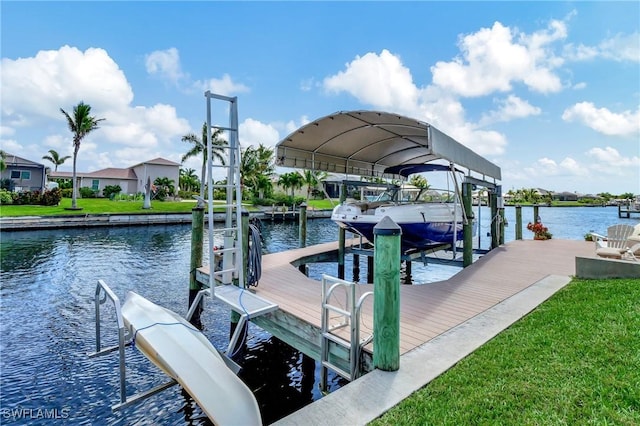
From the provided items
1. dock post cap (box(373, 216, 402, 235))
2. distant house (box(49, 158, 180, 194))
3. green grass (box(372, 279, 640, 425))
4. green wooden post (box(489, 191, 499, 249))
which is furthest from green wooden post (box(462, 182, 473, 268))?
distant house (box(49, 158, 180, 194))

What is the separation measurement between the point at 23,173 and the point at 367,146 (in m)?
43.3

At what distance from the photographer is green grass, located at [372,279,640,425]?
2.43 meters

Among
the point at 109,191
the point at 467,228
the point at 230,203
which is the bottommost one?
the point at 467,228

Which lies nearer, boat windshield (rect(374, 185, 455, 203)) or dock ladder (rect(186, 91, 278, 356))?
dock ladder (rect(186, 91, 278, 356))

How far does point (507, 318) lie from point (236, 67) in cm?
1039

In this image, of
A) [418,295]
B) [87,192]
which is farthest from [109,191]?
[418,295]

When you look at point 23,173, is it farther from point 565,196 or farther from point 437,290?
point 565,196

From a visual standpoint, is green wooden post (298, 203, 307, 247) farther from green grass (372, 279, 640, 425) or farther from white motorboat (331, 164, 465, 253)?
green grass (372, 279, 640, 425)

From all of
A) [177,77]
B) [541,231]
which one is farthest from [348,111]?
[541,231]

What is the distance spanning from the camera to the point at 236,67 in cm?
1080

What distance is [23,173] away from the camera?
3584 cm

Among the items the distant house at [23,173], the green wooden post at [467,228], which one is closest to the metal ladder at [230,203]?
the green wooden post at [467,228]

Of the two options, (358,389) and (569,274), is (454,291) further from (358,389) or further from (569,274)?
(358,389)
